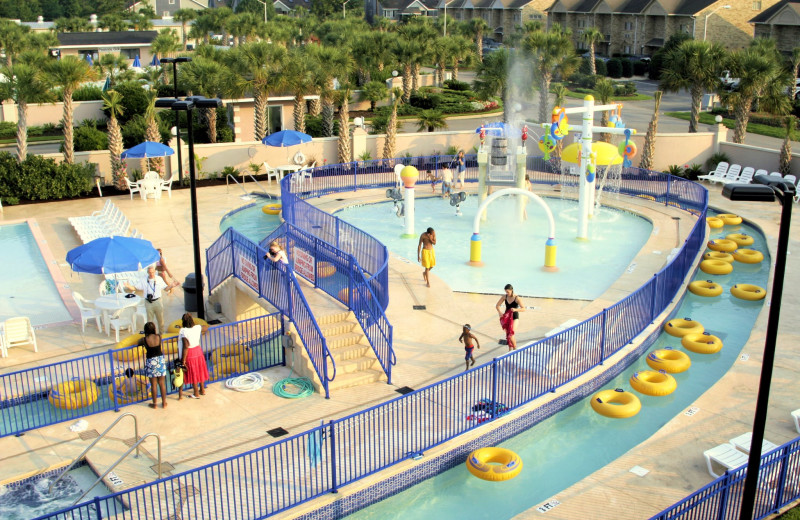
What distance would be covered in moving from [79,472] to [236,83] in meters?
26.5

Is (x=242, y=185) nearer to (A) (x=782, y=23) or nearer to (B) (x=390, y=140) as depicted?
(B) (x=390, y=140)

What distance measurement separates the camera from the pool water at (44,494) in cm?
1138

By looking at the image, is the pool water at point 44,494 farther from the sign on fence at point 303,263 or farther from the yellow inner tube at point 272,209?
the yellow inner tube at point 272,209

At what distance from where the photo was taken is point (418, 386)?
14742 millimetres

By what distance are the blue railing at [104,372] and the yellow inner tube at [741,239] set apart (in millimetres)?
15051

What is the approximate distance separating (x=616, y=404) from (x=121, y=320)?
1006 centimetres

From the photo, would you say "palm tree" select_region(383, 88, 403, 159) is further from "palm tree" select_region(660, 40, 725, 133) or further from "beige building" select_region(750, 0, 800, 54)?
"beige building" select_region(750, 0, 800, 54)

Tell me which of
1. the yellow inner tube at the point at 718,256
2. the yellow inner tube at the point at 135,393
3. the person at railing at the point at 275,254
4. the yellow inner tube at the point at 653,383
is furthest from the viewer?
the yellow inner tube at the point at 718,256

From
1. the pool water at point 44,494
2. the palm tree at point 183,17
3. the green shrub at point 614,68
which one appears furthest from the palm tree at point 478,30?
the pool water at point 44,494

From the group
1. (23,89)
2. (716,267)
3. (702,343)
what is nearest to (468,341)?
(702,343)

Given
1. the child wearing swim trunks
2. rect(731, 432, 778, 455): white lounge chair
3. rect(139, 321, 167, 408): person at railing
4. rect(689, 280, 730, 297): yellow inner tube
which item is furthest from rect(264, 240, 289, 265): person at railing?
rect(689, 280, 730, 297): yellow inner tube

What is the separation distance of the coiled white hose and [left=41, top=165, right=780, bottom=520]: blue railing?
2398mm

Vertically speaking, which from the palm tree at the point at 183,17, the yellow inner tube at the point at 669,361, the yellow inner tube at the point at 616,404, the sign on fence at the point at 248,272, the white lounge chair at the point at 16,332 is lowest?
the yellow inner tube at the point at 616,404

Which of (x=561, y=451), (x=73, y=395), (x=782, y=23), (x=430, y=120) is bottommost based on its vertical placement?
(x=561, y=451)
